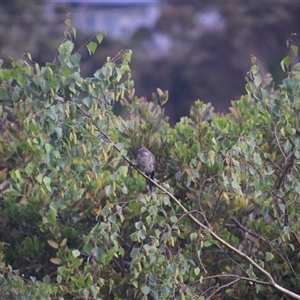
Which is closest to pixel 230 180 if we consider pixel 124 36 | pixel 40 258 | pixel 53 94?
pixel 53 94

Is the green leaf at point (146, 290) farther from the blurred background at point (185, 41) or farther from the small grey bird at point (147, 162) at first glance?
the blurred background at point (185, 41)

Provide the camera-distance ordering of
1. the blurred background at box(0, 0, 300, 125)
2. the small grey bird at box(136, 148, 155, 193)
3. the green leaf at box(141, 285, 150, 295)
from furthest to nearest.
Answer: the blurred background at box(0, 0, 300, 125) < the small grey bird at box(136, 148, 155, 193) < the green leaf at box(141, 285, 150, 295)

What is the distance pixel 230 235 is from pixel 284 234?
1.11 m

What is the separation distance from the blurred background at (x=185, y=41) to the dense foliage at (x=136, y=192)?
1096 inches

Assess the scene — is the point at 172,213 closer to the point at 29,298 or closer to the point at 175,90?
the point at 29,298

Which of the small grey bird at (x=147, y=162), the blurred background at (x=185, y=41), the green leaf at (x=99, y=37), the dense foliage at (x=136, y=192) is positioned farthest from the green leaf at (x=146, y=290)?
the blurred background at (x=185, y=41)

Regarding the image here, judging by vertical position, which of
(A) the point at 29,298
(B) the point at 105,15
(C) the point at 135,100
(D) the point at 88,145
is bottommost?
(A) the point at 29,298

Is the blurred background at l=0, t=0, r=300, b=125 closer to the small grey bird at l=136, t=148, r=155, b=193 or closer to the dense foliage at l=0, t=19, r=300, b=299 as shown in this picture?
the dense foliage at l=0, t=19, r=300, b=299

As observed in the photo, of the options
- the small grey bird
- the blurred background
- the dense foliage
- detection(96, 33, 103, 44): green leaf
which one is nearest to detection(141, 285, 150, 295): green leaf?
the dense foliage

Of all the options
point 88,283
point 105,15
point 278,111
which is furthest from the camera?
point 105,15

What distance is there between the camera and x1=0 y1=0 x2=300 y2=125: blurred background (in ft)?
119

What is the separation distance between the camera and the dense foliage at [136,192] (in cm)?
451

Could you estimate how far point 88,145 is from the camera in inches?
181

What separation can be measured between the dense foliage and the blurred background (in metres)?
27.9
